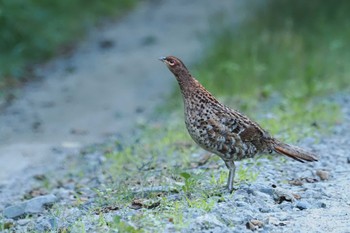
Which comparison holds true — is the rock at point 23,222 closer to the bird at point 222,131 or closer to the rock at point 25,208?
the rock at point 25,208

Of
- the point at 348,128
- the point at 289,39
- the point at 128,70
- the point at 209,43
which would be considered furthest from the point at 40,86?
the point at 348,128

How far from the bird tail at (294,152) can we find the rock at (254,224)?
3.05 ft

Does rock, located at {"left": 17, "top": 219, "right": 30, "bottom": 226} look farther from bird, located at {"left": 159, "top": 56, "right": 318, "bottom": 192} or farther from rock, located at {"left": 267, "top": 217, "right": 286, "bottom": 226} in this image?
rock, located at {"left": 267, "top": 217, "right": 286, "bottom": 226}

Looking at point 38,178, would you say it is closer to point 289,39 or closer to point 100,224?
point 100,224

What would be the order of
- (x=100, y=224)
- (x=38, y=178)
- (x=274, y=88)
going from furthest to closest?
1. (x=274, y=88)
2. (x=38, y=178)
3. (x=100, y=224)

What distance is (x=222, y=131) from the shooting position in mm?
6691

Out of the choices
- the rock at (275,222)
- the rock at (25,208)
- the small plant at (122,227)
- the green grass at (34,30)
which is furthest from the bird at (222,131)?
the green grass at (34,30)

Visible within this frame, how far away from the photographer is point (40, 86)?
1465 cm

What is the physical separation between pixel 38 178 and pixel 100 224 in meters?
3.28

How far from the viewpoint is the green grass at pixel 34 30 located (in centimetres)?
1480

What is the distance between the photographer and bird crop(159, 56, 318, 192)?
21.8 ft

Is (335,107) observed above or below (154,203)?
above

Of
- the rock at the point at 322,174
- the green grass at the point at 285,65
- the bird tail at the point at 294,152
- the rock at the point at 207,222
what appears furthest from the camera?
the green grass at the point at 285,65

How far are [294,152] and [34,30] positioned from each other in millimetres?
10175
